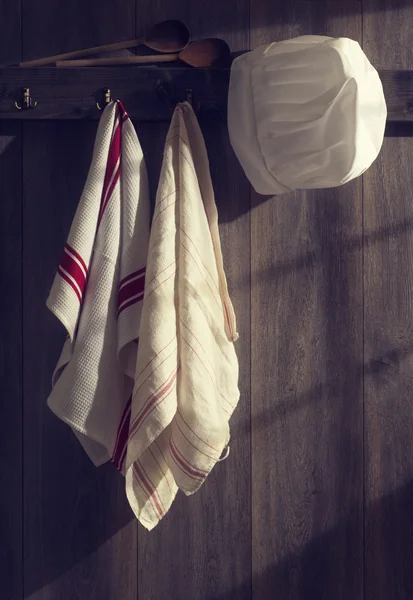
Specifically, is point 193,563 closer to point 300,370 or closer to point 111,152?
point 300,370

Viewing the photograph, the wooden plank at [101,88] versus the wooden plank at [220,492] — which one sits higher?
the wooden plank at [101,88]

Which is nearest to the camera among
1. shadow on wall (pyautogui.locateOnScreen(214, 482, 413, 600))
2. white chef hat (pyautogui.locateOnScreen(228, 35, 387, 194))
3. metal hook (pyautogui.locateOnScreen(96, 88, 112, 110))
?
white chef hat (pyautogui.locateOnScreen(228, 35, 387, 194))

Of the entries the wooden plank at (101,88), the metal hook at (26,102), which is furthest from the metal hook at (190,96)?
the metal hook at (26,102)

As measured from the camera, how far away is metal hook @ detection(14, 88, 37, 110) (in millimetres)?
1164

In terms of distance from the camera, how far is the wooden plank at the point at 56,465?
48.2 inches

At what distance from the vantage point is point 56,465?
1.23 meters

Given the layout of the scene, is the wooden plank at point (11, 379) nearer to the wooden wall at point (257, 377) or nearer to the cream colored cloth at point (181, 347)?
the wooden wall at point (257, 377)

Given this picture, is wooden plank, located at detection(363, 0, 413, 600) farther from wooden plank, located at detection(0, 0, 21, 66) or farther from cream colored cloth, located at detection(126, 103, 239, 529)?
wooden plank, located at detection(0, 0, 21, 66)

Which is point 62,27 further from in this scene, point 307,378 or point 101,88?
point 307,378

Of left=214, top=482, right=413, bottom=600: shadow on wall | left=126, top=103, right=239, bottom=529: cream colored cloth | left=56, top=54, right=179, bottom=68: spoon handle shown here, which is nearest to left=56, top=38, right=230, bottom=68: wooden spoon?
left=56, top=54, right=179, bottom=68: spoon handle

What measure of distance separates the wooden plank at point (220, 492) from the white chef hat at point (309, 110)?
14 centimetres

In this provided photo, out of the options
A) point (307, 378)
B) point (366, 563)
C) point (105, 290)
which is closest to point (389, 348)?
point (307, 378)

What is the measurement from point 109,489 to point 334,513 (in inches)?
16.5

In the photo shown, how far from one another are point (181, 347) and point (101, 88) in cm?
47
